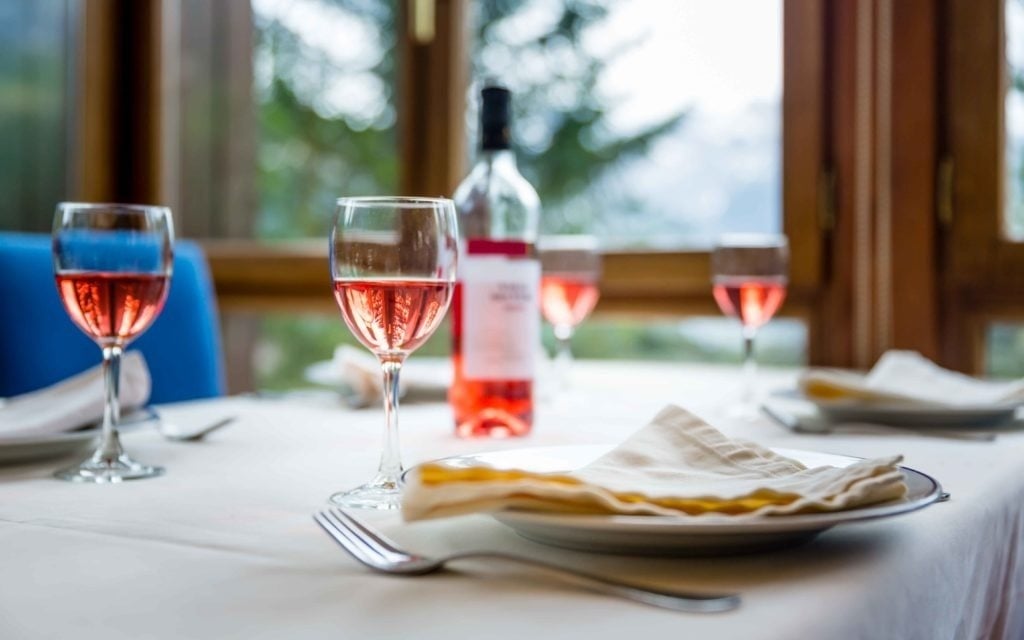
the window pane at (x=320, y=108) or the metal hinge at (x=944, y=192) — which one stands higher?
the window pane at (x=320, y=108)


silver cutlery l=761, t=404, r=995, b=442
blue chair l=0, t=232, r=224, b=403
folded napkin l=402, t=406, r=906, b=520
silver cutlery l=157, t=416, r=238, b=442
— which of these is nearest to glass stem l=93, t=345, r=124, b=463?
silver cutlery l=157, t=416, r=238, b=442

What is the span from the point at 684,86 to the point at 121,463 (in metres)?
1.67

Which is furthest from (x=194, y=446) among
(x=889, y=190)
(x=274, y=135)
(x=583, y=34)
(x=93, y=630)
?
(x=274, y=135)

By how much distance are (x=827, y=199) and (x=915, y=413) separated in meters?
1.09

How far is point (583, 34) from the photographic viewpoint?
89.3 inches

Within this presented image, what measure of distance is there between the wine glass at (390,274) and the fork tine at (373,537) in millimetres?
92

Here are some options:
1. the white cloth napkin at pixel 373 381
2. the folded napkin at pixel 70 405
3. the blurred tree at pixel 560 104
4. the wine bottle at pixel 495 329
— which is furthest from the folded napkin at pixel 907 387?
the blurred tree at pixel 560 104

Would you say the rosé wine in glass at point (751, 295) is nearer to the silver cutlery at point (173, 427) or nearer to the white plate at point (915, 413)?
the white plate at point (915, 413)

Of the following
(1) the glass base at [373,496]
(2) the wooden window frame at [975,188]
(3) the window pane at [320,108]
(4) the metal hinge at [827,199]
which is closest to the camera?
(1) the glass base at [373,496]

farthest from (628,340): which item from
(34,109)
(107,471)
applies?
(34,109)

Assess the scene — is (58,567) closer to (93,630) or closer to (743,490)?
(93,630)

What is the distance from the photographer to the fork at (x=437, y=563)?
0.39 metres

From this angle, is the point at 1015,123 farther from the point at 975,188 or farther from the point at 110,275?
the point at 110,275

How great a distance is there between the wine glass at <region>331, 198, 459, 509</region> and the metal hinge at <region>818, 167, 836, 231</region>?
145cm
